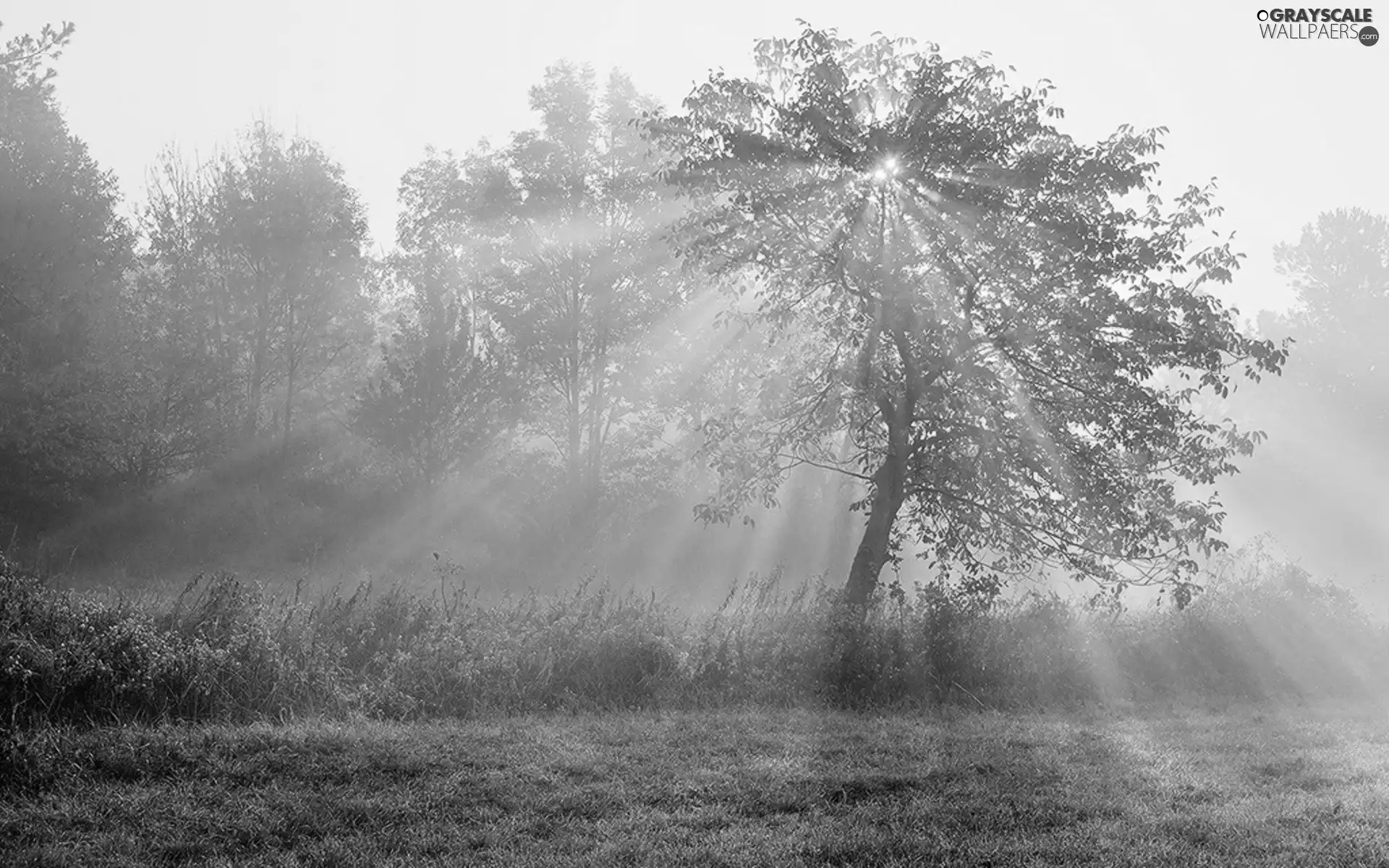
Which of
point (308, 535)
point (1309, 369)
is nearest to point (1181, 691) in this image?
point (308, 535)

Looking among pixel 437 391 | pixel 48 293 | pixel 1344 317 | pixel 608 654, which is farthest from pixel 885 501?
pixel 1344 317

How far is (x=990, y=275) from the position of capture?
13.7m

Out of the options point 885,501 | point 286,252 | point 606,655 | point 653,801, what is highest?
point 286,252

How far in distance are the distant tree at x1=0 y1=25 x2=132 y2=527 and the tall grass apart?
15298mm

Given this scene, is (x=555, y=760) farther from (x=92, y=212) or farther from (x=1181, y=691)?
(x=92, y=212)

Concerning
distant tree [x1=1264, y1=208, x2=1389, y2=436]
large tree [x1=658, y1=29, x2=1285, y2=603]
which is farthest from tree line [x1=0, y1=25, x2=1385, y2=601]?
distant tree [x1=1264, y1=208, x2=1389, y2=436]

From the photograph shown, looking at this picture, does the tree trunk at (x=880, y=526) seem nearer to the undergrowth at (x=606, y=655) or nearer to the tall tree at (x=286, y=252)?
the undergrowth at (x=606, y=655)

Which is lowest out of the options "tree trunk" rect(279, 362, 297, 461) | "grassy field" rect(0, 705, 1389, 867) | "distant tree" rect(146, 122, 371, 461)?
"grassy field" rect(0, 705, 1389, 867)

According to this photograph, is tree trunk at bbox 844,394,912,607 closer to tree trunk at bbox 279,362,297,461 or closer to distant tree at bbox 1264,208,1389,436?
tree trunk at bbox 279,362,297,461

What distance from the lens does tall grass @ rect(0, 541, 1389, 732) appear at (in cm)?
743

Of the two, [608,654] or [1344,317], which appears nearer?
[608,654]

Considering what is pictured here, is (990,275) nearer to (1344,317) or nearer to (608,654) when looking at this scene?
(608,654)

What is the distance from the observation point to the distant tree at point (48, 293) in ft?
73.8

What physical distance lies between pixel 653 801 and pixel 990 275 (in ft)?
32.0
